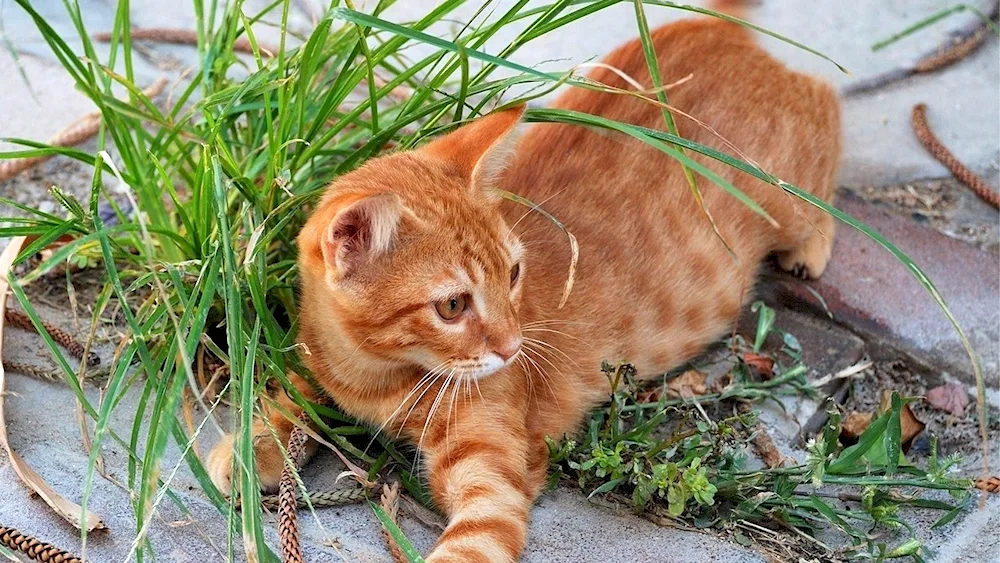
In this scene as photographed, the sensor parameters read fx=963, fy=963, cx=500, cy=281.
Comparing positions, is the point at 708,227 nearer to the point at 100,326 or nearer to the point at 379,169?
the point at 379,169

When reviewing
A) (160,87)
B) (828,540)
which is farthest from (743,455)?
(160,87)

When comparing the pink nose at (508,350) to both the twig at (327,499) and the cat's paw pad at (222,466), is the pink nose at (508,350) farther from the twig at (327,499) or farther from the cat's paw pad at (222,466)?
the cat's paw pad at (222,466)

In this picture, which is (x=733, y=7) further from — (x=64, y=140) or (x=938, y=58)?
(x=64, y=140)

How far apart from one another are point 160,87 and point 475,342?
1.79 metres

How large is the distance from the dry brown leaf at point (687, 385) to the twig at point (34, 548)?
1320 millimetres

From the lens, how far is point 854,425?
7.12 feet

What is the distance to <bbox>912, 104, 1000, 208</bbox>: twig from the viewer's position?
9.62 feet

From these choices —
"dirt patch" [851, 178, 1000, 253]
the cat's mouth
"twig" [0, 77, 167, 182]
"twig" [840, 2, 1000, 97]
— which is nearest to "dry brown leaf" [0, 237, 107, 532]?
the cat's mouth

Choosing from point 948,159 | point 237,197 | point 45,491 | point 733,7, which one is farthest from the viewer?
point 948,159

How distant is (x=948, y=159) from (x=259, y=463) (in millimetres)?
2358

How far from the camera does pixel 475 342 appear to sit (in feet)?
5.65

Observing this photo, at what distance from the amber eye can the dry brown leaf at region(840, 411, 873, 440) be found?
951mm

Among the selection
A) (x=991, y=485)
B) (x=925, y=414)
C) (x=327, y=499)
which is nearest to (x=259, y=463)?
(x=327, y=499)

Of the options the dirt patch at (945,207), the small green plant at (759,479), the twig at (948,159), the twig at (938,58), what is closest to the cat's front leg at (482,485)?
the small green plant at (759,479)
